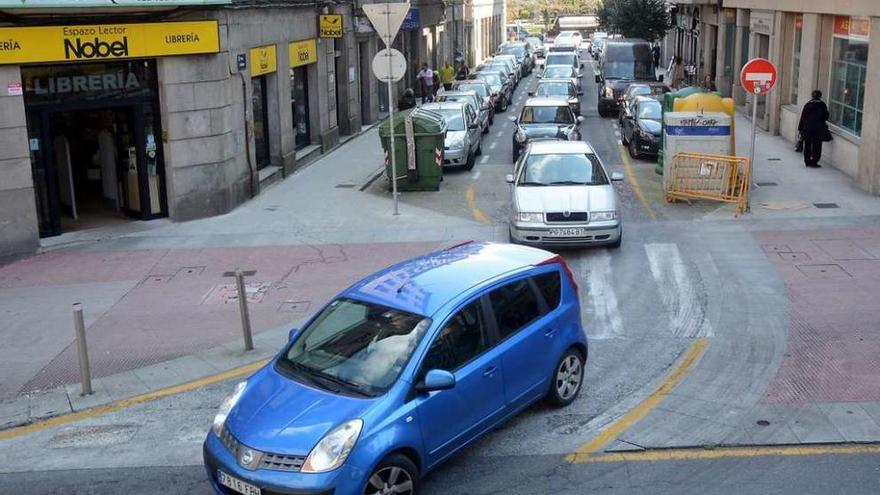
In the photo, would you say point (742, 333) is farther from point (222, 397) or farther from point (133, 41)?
point (133, 41)

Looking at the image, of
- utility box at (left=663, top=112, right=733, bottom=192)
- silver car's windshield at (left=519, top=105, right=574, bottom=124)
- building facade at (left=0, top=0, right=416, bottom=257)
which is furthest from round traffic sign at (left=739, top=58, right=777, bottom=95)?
building facade at (left=0, top=0, right=416, bottom=257)

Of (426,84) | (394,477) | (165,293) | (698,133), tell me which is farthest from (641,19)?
(394,477)

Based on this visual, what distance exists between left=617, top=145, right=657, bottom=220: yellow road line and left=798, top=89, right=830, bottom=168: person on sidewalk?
12.3 ft

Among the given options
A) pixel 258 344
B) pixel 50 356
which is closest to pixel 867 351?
pixel 258 344

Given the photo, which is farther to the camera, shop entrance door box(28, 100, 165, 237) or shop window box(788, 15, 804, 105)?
shop window box(788, 15, 804, 105)

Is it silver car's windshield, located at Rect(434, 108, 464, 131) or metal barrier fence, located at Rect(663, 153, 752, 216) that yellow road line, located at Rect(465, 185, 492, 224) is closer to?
silver car's windshield, located at Rect(434, 108, 464, 131)

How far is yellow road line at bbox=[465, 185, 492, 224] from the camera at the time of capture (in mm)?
16828

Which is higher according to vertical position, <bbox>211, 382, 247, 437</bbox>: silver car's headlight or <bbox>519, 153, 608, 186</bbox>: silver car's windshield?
<bbox>519, 153, 608, 186</bbox>: silver car's windshield

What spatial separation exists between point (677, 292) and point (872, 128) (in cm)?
770

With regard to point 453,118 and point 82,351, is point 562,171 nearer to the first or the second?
point 82,351

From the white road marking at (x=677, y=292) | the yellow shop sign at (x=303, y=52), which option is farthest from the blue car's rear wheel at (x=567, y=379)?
the yellow shop sign at (x=303, y=52)

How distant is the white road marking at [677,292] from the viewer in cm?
1105

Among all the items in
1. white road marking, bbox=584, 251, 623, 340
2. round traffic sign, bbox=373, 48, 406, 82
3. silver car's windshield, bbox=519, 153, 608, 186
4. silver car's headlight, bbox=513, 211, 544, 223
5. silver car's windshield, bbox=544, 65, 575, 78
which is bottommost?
white road marking, bbox=584, 251, 623, 340

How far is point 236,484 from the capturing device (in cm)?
650
